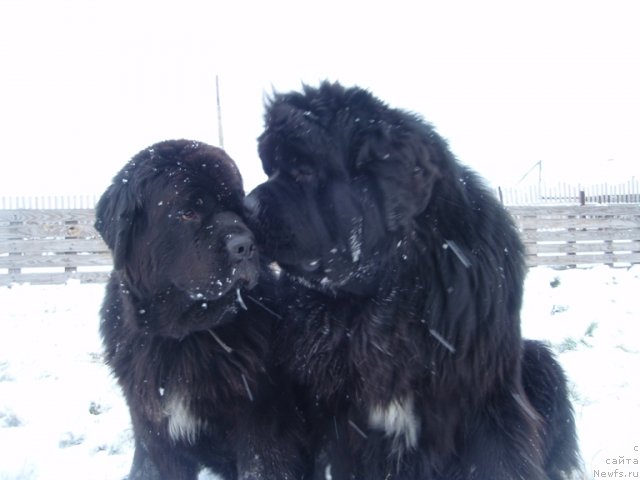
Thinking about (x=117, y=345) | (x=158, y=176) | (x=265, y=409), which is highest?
(x=158, y=176)

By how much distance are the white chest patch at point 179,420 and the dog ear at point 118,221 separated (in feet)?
2.00

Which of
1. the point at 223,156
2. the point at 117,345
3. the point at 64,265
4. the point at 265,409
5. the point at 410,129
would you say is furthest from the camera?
the point at 64,265

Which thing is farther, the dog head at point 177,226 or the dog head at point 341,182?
the dog head at point 177,226

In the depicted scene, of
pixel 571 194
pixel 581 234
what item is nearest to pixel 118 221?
Result: pixel 581 234

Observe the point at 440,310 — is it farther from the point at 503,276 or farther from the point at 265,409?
the point at 265,409

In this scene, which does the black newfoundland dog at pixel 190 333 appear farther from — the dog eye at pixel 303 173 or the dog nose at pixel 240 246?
the dog eye at pixel 303 173

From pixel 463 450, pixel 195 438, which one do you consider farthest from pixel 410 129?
pixel 195 438

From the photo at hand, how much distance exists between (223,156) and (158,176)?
1.12ft

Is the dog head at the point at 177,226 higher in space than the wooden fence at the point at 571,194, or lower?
higher

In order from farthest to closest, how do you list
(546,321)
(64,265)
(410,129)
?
1. (64,265)
2. (546,321)
3. (410,129)

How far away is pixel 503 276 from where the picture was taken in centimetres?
216

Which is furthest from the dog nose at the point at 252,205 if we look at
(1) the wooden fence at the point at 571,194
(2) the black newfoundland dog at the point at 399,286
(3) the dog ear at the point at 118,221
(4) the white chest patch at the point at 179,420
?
(1) the wooden fence at the point at 571,194

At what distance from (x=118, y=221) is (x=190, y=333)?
56 centimetres

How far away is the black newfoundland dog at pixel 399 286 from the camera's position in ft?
6.79
